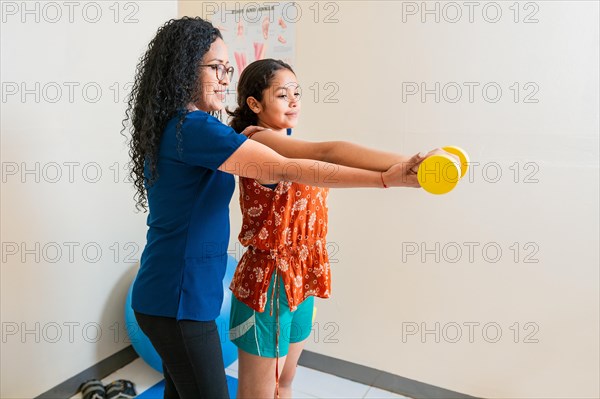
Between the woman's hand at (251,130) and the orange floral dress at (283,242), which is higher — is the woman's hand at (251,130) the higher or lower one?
the higher one

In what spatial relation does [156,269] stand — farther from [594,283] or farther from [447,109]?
[594,283]

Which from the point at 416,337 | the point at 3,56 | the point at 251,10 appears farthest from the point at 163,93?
the point at 416,337

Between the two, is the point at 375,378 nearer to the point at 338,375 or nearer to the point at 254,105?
the point at 338,375

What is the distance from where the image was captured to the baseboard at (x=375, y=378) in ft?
7.70

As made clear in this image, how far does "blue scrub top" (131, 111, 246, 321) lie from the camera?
1.26 m

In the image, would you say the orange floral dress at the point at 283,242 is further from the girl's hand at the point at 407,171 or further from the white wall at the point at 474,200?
the white wall at the point at 474,200

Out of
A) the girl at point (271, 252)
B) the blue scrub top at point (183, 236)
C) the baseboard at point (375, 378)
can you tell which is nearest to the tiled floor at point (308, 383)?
the baseboard at point (375, 378)

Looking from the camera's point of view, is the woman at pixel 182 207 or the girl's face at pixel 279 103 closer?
the woman at pixel 182 207

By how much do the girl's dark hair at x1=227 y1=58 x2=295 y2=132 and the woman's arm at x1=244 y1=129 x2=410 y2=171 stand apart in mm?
165

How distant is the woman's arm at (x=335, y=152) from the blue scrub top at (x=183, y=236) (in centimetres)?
17

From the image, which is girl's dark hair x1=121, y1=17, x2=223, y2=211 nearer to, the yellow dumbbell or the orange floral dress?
the orange floral dress

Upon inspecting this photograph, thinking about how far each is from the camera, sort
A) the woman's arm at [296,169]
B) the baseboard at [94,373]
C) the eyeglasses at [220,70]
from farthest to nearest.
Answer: the baseboard at [94,373] → the eyeglasses at [220,70] → the woman's arm at [296,169]

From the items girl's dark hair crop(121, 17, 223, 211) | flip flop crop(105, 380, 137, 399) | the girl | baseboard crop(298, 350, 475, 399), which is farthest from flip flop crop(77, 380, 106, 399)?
girl's dark hair crop(121, 17, 223, 211)

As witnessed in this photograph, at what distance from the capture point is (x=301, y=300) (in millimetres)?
1500
